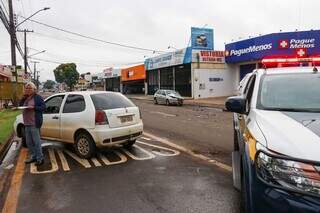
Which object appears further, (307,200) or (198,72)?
(198,72)

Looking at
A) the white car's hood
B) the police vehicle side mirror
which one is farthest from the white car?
the white car's hood

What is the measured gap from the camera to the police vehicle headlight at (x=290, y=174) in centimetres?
300

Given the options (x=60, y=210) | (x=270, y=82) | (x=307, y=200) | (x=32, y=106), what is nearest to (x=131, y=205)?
(x=60, y=210)

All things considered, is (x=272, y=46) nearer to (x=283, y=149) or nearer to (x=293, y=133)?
(x=293, y=133)

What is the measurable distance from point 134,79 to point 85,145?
55.4m

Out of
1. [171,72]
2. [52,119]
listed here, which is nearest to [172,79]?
[171,72]

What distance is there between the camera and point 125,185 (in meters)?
6.42

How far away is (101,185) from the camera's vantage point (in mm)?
6457

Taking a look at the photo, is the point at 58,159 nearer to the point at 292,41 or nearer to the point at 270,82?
the point at 270,82

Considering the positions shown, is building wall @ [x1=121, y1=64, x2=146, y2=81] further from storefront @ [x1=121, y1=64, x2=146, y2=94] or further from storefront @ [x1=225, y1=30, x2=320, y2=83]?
storefront @ [x1=225, y1=30, x2=320, y2=83]

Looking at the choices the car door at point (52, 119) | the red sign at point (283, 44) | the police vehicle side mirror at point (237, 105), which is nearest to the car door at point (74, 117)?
the car door at point (52, 119)

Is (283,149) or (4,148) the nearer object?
(283,149)

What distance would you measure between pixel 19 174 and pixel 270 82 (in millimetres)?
5058

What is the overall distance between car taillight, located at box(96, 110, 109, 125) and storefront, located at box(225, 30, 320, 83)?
22569 mm
